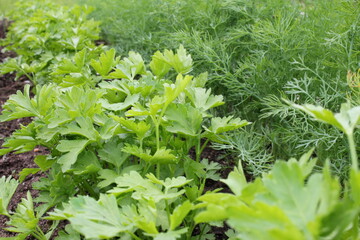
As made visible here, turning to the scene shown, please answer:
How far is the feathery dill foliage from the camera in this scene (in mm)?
1735

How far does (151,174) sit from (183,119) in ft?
1.07

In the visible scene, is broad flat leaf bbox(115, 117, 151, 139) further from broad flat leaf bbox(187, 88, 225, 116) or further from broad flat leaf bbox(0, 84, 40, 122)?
broad flat leaf bbox(0, 84, 40, 122)

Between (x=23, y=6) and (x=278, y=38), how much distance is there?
429cm

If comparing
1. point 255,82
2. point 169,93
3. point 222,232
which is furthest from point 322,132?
point 169,93

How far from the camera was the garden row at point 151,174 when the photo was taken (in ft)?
2.56

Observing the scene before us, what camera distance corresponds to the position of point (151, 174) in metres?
1.17

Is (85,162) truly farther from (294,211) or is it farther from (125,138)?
(294,211)

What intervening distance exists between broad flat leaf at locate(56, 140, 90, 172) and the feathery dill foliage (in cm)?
78

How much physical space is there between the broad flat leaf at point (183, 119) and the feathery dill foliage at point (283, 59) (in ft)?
1.29

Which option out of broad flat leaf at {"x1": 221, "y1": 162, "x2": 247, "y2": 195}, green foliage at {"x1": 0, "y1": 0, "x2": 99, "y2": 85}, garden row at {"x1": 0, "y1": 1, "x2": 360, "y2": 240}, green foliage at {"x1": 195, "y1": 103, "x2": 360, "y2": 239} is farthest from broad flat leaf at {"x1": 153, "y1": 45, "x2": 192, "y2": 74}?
green foliage at {"x1": 0, "y1": 0, "x2": 99, "y2": 85}

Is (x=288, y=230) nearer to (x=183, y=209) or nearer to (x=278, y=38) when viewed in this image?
(x=183, y=209)

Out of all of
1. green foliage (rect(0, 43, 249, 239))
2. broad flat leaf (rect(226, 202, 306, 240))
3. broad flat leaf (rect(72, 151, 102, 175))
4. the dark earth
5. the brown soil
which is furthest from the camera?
the brown soil

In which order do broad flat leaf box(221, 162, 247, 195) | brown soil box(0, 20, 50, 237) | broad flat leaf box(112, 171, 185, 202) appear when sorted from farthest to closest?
brown soil box(0, 20, 50, 237) < broad flat leaf box(112, 171, 185, 202) < broad flat leaf box(221, 162, 247, 195)

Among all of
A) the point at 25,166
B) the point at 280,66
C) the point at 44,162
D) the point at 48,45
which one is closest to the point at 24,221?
the point at 44,162
